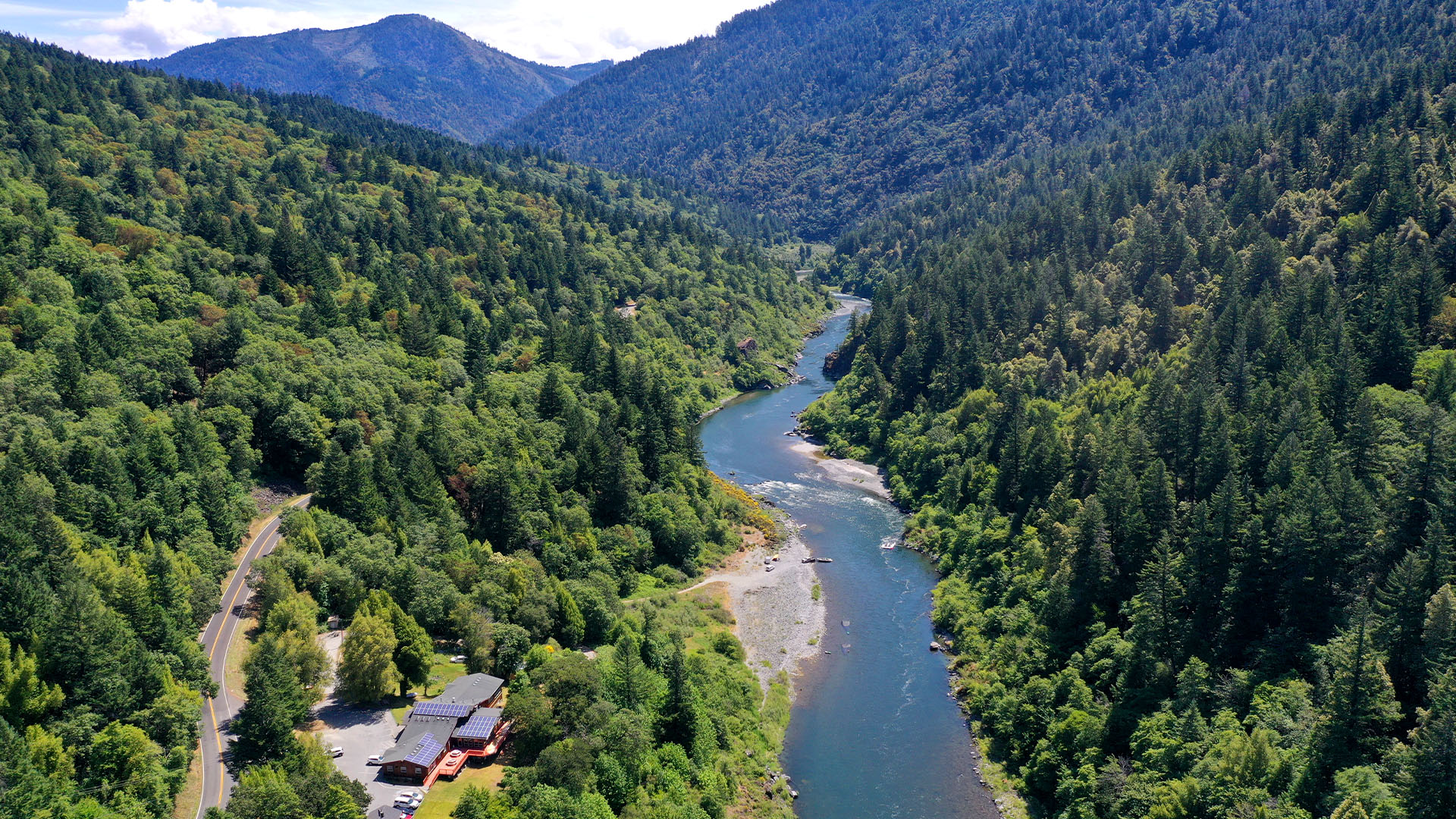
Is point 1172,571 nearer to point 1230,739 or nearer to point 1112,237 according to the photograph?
point 1230,739

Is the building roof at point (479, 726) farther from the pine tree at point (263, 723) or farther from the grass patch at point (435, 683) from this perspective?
the pine tree at point (263, 723)

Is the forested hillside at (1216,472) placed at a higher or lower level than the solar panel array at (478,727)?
higher

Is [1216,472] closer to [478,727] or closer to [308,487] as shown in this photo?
[478,727]

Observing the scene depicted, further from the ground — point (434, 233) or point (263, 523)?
point (434, 233)

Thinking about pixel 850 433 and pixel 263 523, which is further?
pixel 850 433

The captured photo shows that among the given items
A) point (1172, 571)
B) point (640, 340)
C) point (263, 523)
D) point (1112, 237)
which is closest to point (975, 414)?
point (1112, 237)

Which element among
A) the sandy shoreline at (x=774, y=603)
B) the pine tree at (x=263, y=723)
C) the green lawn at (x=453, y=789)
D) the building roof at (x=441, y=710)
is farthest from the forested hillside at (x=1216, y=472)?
the pine tree at (x=263, y=723)
